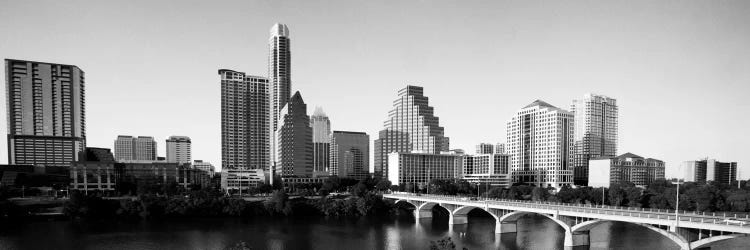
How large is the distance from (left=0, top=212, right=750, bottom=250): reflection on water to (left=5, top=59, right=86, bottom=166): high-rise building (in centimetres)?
9683

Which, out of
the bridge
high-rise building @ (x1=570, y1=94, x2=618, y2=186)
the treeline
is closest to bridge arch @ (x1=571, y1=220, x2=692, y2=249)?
the bridge

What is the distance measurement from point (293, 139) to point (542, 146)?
95671 millimetres

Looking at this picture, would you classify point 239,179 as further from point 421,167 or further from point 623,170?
point 623,170

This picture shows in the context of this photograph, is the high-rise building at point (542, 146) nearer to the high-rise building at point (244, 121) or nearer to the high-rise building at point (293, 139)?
the high-rise building at point (293, 139)

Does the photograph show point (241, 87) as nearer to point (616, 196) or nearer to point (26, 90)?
point (26, 90)

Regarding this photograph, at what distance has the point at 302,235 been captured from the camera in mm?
64500

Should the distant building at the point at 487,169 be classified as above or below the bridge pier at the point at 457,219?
above

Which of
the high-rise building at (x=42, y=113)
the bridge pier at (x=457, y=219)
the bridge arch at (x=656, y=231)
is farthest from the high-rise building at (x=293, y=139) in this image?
the bridge arch at (x=656, y=231)

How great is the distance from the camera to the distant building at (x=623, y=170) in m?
136

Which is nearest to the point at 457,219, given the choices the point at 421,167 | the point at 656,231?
the point at 656,231

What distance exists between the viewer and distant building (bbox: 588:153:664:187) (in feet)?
447

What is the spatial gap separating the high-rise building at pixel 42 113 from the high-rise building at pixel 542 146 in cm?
17002

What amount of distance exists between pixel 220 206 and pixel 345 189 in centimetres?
5359

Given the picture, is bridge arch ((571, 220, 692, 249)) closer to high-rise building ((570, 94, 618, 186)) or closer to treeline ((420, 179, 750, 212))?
treeline ((420, 179, 750, 212))
